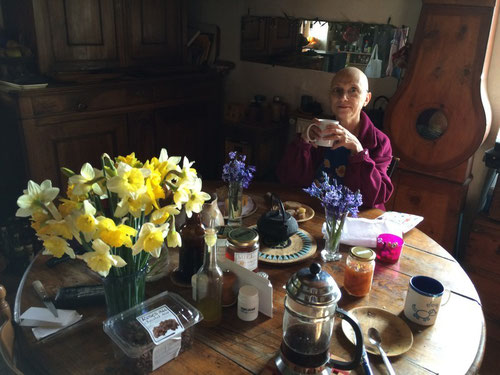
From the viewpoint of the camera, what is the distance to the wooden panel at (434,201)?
2.26 m

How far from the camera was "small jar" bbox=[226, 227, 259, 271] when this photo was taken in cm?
119

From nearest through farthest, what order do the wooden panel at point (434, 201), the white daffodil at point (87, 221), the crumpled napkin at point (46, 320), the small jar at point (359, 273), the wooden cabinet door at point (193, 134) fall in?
the white daffodil at point (87, 221) < the crumpled napkin at point (46, 320) < the small jar at point (359, 273) < the wooden panel at point (434, 201) < the wooden cabinet door at point (193, 134)

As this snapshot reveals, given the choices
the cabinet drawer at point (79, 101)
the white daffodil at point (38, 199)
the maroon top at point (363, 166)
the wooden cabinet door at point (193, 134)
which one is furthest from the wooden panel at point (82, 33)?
the white daffodil at point (38, 199)

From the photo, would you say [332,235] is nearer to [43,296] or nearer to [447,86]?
[43,296]

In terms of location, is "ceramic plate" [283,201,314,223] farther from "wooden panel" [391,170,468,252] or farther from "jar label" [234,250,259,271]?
"wooden panel" [391,170,468,252]

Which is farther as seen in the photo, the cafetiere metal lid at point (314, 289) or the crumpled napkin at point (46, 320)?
the crumpled napkin at point (46, 320)

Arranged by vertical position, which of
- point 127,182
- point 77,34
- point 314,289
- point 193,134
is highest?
point 77,34

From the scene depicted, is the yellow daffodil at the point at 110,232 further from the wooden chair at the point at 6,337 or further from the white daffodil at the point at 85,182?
the wooden chair at the point at 6,337

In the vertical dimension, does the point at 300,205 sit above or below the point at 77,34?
below

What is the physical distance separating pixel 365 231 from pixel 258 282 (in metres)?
0.52

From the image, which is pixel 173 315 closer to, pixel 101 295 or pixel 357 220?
pixel 101 295

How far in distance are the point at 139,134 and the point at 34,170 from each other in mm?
721

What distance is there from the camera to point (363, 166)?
1.68 meters

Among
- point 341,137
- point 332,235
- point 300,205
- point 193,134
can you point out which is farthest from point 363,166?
point 193,134
